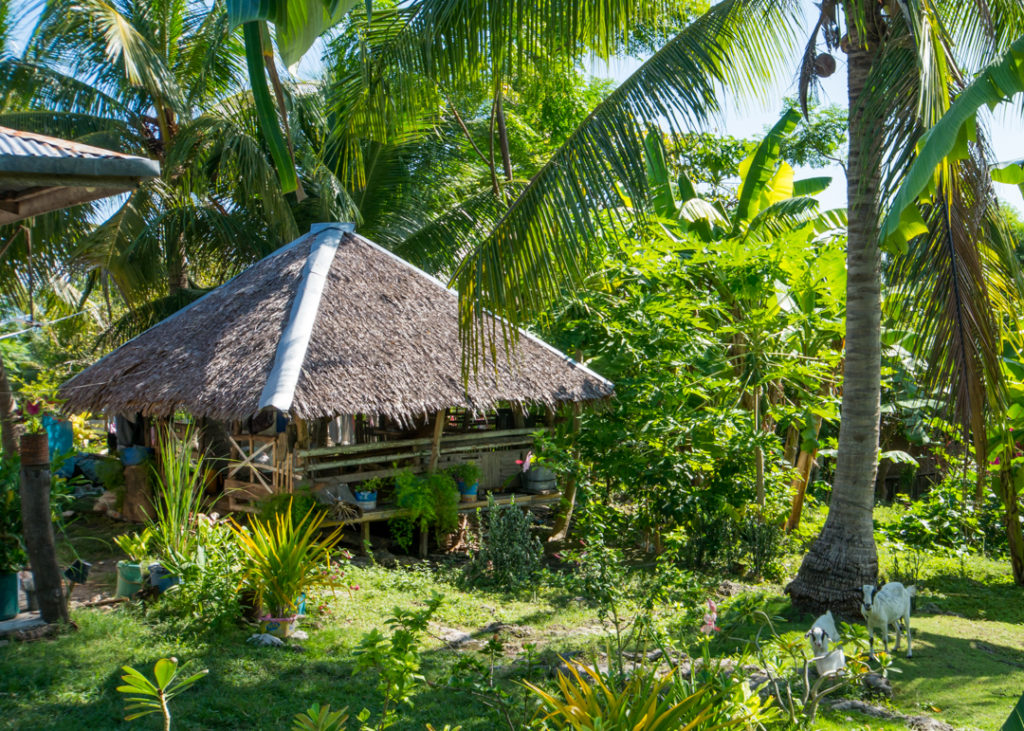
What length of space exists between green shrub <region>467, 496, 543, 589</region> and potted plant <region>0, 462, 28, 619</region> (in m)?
Answer: 3.55

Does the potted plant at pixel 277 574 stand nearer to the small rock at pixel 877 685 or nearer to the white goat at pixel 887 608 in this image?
the small rock at pixel 877 685

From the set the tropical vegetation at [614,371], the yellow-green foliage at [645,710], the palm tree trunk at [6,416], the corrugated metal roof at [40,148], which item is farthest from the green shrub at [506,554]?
the corrugated metal roof at [40,148]

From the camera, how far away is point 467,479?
886 centimetres

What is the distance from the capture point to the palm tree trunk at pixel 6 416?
5.35m

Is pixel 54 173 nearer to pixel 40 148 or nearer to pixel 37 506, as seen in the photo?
pixel 40 148

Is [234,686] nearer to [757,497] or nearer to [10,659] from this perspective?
[10,659]

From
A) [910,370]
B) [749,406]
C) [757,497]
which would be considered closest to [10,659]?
[757,497]

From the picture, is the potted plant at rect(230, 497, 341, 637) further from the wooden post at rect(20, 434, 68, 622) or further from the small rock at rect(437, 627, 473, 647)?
the wooden post at rect(20, 434, 68, 622)

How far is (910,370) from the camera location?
10.4 m

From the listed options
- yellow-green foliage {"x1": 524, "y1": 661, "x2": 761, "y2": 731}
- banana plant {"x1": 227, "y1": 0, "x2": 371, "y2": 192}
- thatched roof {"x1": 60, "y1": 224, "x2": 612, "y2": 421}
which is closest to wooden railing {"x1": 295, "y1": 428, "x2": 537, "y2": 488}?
thatched roof {"x1": 60, "y1": 224, "x2": 612, "y2": 421}

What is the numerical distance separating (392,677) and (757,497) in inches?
240

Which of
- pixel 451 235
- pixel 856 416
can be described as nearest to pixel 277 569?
pixel 856 416

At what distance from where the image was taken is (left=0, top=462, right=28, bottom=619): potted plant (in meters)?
4.97

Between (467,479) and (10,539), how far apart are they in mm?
4589
